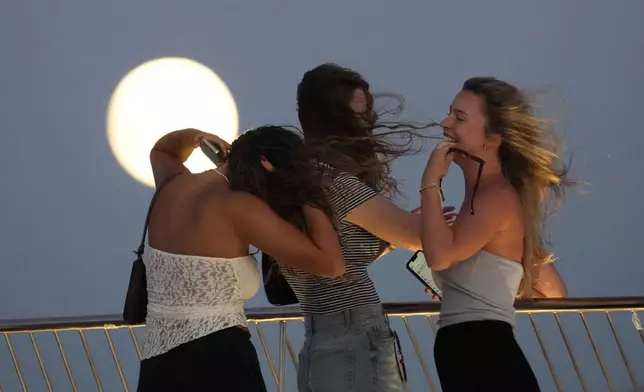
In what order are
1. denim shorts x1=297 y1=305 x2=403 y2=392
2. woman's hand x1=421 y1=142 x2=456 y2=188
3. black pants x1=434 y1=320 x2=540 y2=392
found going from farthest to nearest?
woman's hand x1=421 y1=142 x2=456 y2=188
black pants x1=434 y1=320 x2=540 y2=392
denim shorts x1=297 y1=305 x2=403 y2=392

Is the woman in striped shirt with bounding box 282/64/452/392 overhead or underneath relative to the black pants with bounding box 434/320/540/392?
overhead

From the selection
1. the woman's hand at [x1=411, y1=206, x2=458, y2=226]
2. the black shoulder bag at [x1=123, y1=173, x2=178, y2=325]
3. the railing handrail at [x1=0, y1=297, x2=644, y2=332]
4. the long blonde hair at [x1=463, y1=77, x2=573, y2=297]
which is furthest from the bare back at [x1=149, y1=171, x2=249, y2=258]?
the railing handrail at [x1=0, y1=297, x2=644, y2=332]

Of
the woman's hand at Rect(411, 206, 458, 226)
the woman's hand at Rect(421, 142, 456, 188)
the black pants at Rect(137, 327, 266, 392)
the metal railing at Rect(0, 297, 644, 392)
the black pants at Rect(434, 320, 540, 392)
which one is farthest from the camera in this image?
the metal railing at Rect(0, 297, 644, 392)

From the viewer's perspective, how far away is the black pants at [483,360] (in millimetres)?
2609

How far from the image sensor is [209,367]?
2.34 meters

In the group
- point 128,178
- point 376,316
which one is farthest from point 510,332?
point 128,178

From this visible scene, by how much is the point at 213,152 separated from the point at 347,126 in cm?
36

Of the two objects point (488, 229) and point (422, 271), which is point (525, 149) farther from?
point (422, 271)

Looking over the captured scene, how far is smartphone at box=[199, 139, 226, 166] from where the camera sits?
8.77ft

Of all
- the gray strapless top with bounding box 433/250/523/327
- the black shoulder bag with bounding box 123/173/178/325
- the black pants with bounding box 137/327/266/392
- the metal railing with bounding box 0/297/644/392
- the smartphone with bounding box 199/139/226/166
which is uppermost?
the smartphone with bounding box 199/139/226/166

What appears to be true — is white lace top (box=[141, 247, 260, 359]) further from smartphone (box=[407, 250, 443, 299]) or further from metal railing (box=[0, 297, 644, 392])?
metal railing (box=[0, 297, 644, 392])

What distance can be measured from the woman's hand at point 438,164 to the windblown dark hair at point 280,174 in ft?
1.26

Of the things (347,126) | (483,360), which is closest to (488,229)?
Answer: (483,360)

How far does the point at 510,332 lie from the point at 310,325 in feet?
1.71
